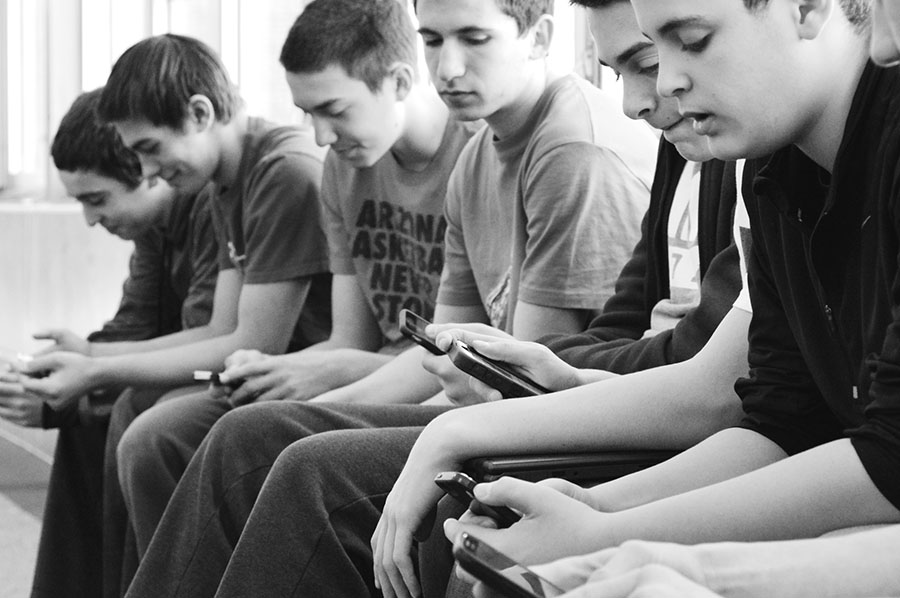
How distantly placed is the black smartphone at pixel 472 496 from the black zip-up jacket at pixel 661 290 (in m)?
0.44

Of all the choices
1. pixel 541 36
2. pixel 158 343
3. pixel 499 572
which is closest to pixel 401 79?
pixel 541 36

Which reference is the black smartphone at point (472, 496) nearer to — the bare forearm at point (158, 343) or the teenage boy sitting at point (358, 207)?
the teenage boy sitting at point (358, 207)

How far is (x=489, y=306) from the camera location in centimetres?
215

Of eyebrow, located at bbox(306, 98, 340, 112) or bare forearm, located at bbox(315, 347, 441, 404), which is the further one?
eyebrow, located at bbox(306, 98, 340, 112)

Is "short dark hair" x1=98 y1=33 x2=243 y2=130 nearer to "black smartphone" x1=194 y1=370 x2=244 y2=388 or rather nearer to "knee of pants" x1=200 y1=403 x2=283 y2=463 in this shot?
"black smartphone" x1=194 y1=370 x2=244 y2=388

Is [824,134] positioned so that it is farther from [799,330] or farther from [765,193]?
[799,330]

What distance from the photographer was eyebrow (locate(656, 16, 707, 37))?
1.07 metres

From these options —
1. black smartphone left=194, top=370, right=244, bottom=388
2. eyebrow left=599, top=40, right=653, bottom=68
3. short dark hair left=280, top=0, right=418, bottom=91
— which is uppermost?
eyebrow left=599, top=40, right=653, bottom=68

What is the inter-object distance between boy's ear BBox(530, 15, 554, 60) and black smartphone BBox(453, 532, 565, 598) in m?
1.36

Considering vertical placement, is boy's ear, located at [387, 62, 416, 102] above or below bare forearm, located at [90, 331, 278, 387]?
above

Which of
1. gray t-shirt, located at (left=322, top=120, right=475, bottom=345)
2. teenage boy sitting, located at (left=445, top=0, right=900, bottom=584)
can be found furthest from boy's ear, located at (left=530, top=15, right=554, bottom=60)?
teenage boy sitting, located at (left=445, top=0, right=900, bottom=584)

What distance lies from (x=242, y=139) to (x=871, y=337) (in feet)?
6.44

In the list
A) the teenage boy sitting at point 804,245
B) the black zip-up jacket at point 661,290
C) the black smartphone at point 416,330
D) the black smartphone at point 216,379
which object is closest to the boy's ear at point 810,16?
the teenage boy sitting at point 804,245

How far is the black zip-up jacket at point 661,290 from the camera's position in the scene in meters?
1.49
